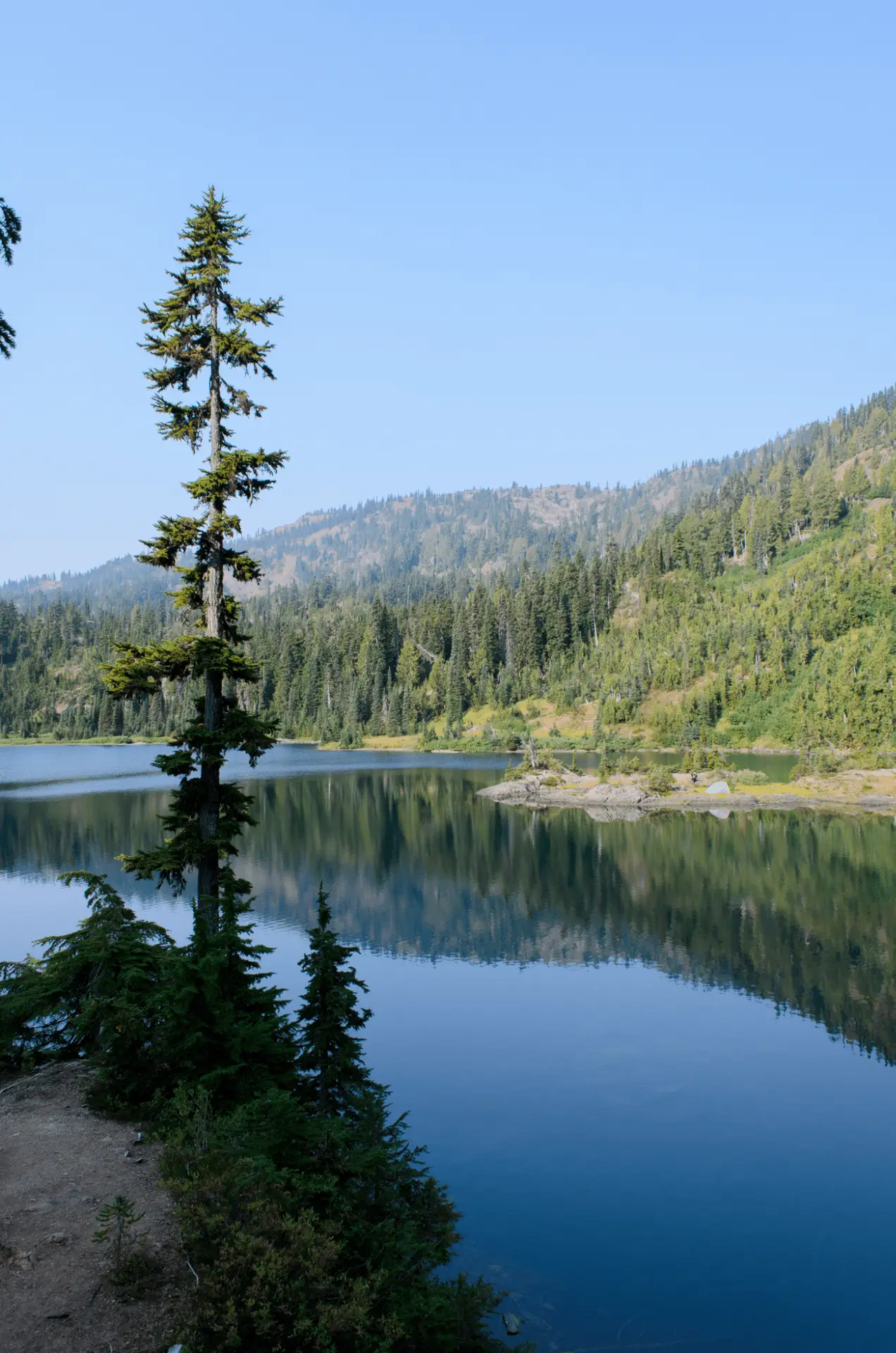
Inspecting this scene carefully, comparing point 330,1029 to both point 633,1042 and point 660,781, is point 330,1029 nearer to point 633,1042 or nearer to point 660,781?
point 633,1042

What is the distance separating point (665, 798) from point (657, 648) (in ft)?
216

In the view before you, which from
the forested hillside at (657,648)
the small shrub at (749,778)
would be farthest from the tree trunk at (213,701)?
the forested hillside at (657,648)

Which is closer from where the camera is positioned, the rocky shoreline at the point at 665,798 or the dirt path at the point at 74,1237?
the dirt path at the point at 74,1237

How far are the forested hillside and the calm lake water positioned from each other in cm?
5292

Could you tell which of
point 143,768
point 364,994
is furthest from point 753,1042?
point 143,768

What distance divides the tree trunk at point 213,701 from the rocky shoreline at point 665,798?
174 feet

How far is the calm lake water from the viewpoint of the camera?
1579cm

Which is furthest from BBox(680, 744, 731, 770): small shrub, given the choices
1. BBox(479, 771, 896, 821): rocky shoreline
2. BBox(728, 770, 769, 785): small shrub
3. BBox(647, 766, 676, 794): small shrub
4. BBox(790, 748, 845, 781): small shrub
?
BBox(790, 748, 845, 781): small shrub

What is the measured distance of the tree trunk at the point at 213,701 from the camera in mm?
19375

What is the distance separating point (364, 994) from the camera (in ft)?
100

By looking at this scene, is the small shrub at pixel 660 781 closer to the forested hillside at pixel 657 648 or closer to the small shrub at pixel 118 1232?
the forested hillside at pixel 657 648

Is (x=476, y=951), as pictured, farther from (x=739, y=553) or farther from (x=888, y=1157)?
(x=739, y=553)

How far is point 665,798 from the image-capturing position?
76562mm

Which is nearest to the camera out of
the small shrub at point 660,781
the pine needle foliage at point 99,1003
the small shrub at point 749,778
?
the pine needle foliage at point 99,1003
